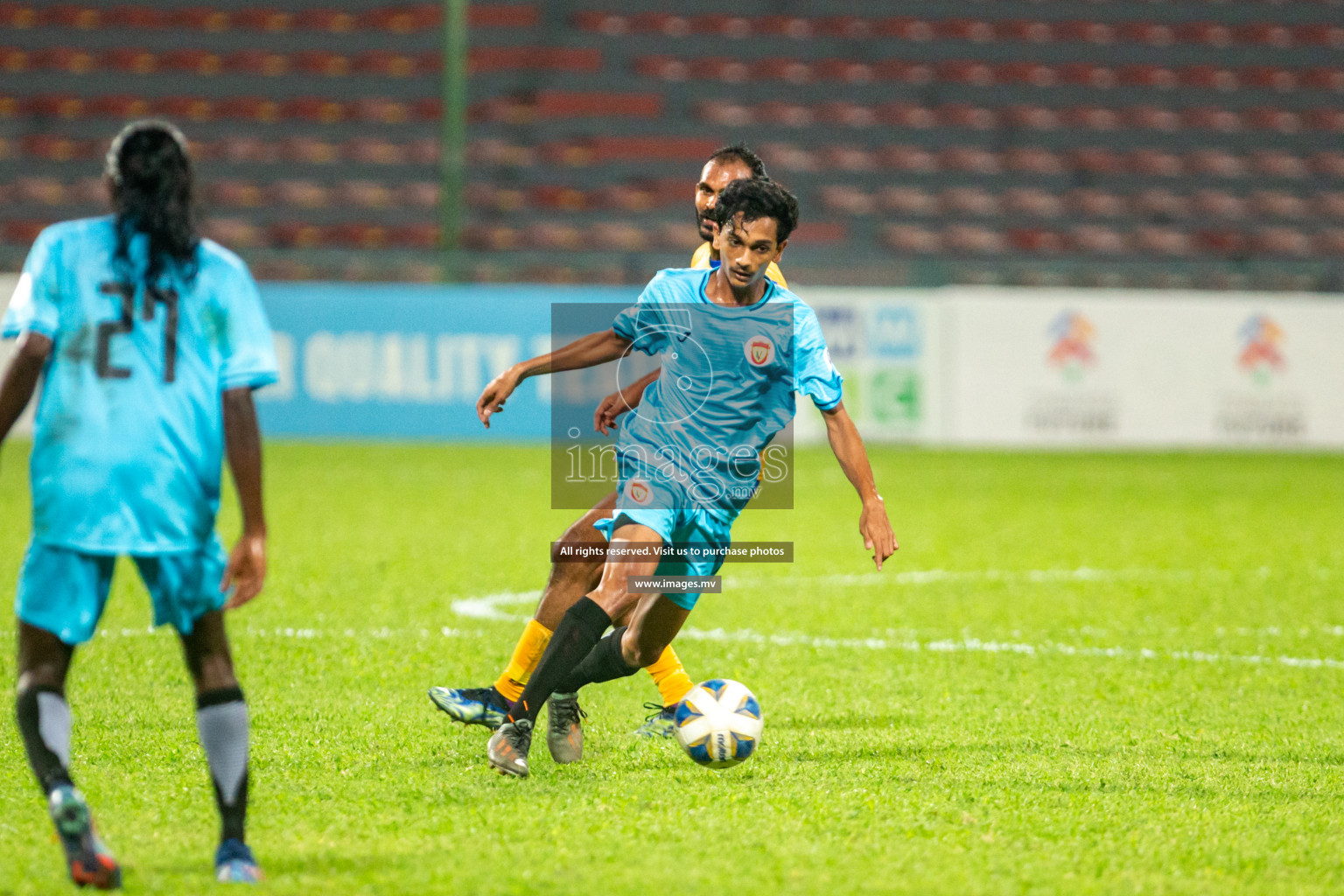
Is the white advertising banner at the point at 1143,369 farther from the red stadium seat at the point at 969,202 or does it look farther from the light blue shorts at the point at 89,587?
the light blue shorts at the point at 89,587

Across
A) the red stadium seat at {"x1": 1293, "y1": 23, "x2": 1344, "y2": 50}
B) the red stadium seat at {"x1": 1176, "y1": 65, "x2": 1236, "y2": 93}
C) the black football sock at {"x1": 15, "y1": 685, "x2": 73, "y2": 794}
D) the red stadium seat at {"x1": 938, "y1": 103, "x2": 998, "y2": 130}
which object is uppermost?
the red stadium seat at {"x1": 1293, "y1": 23, "x2": 1344, "y2": 50}

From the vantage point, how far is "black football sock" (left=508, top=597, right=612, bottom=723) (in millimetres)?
4285

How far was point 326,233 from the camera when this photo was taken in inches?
791

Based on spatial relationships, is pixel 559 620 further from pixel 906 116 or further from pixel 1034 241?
pixel 906 116

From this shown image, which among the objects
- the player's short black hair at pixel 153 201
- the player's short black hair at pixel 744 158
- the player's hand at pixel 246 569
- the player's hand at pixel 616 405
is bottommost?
the player's hand at pixel 246 569

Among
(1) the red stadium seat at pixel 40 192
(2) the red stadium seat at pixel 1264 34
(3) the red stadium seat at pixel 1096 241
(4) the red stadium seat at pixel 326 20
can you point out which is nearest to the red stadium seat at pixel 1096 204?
(3) the red stadium seat at pixel 1096 241

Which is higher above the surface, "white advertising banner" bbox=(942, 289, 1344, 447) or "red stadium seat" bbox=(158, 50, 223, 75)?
"red stadium seat" bbox=(158, 50, 223, 75)

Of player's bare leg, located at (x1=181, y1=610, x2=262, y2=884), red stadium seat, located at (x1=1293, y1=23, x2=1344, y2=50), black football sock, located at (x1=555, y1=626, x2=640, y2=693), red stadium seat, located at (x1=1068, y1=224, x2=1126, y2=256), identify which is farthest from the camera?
red stadium seat, located at (x1=1293, y1=23, x2=1344, y2=50)

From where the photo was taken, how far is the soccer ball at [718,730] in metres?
4.26

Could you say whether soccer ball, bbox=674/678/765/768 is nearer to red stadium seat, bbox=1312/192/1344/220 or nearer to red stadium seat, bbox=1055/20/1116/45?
red stadium seat, bbox=1312/192/1344/220

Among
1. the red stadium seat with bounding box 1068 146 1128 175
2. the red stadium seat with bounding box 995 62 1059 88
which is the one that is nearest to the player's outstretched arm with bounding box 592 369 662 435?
the red stadium seat with bounding box 1068 146 1128 175

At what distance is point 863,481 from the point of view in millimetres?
4156

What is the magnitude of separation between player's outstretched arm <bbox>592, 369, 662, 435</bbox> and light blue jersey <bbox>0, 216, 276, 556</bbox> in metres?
1.79

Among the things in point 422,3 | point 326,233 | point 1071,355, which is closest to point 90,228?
point 1071,355
